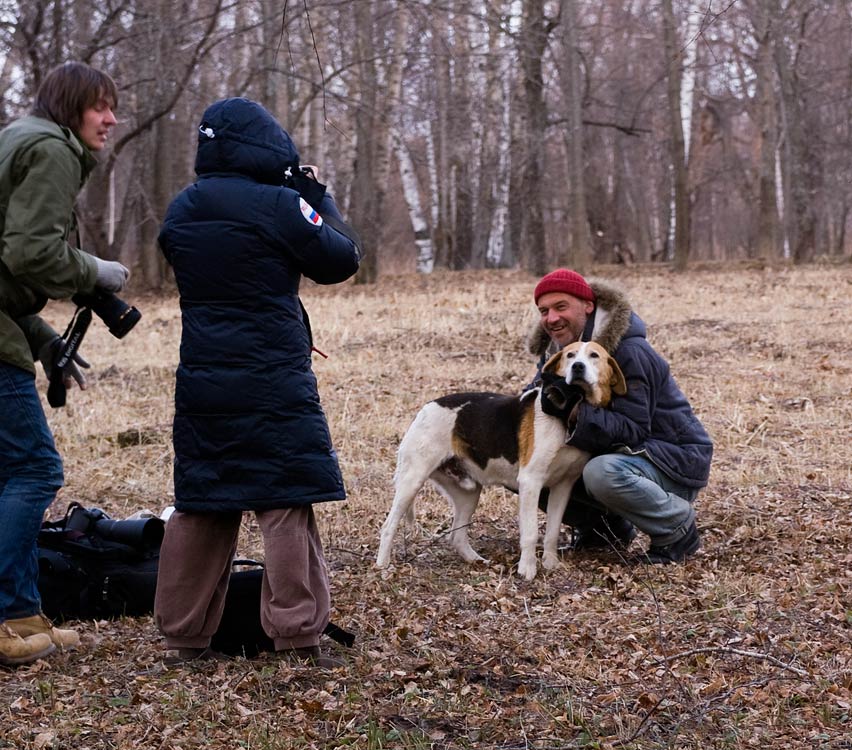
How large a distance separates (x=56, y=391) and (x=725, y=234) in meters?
46.6

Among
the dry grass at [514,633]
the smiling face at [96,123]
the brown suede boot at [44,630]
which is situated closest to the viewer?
the dry grass at [514,633]

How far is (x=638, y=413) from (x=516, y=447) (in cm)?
64

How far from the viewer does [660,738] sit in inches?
138

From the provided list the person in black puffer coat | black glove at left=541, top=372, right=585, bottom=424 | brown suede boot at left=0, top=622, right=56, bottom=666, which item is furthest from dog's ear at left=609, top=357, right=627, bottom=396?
brown suede boot at left=0, top=622, right=56, bottom=666

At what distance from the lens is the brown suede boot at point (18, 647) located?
14.4ft

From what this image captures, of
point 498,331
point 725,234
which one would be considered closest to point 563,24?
point 498,331

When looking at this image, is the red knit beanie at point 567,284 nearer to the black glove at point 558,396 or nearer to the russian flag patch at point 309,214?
the black glove at point 558,396

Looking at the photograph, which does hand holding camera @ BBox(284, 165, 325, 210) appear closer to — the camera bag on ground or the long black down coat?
the long black down coat

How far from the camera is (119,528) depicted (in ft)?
16.9

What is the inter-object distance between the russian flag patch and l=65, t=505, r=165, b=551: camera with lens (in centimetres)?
185

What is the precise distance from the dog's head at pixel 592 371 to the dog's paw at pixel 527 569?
85 cm

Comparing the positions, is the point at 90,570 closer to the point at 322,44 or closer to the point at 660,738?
the point at 660,738

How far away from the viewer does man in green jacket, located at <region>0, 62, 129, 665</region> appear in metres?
4.14

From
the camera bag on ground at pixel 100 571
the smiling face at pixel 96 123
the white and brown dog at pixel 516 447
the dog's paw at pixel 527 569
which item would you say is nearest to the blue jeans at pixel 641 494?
the white and brown dog at pixel 516 447
